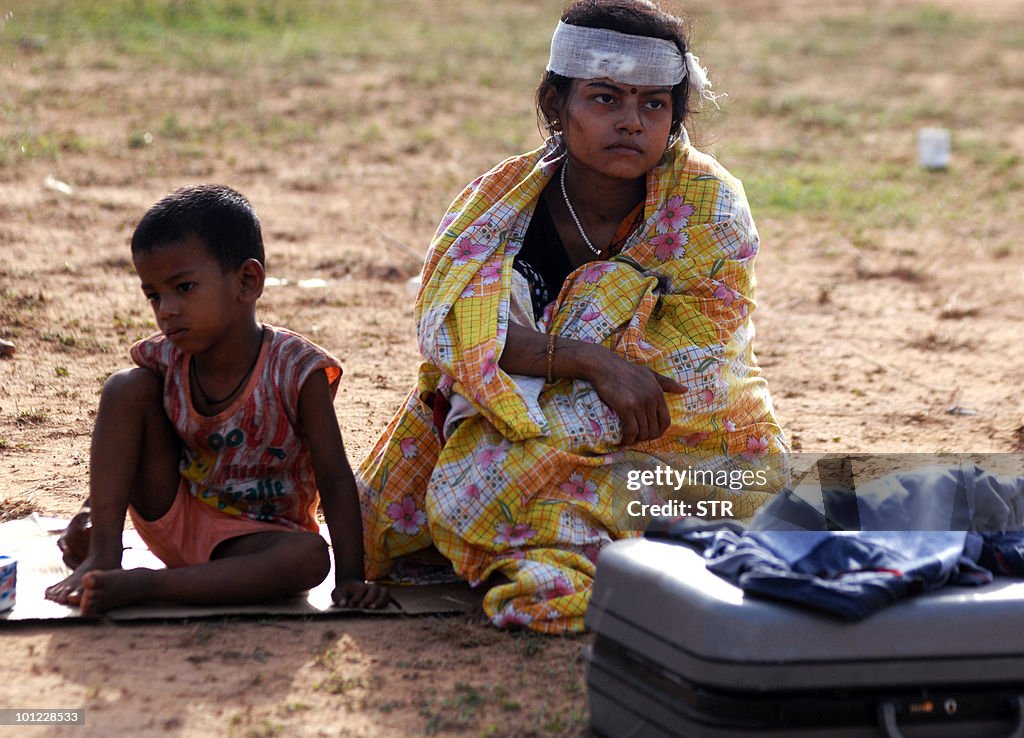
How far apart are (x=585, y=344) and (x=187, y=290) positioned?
94cm

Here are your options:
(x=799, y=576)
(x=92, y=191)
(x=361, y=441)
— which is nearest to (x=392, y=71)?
(x=92, y=191)

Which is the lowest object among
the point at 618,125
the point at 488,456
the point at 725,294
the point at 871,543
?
the point at 488,456

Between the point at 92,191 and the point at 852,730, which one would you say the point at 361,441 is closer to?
the point at 852,730

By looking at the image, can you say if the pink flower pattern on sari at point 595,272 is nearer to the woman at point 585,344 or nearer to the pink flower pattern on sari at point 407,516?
the woman at point 585,344

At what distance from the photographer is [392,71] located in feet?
36.4

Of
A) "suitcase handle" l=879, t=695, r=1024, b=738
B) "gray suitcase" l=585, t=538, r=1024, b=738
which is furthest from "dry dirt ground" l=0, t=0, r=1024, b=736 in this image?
"suitcase handle" l=879, t=695, r=1024, b=738

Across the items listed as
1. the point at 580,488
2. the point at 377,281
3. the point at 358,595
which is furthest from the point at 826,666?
the point at 377,281

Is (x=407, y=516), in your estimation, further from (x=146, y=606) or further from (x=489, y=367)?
(x=146, y=606)

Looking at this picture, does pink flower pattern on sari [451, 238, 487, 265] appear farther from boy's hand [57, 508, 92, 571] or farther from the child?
boy's hand [57, 508, 92, 571]

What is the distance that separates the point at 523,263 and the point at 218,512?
3.23 feet

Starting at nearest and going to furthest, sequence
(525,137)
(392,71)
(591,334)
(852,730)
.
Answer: (852,730)
(591,334)
(525,137)
(392,71)

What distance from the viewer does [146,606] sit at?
3225mm

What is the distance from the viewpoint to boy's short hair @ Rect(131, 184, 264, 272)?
3.18 m

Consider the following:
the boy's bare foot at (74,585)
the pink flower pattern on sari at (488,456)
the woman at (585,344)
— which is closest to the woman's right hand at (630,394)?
the woman at (585,344)
